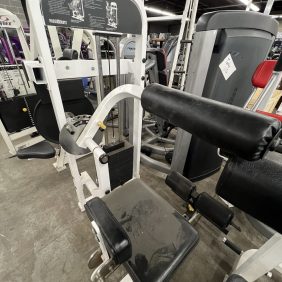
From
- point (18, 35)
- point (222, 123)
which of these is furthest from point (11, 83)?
point (222, 123)

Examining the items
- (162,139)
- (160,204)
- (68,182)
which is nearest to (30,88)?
(68,182)

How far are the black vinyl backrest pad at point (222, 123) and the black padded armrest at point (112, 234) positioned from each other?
14.1 inches

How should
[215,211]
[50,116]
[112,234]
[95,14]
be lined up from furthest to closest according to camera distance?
[50,116] < [215,211] < [95,14] < [112,234]

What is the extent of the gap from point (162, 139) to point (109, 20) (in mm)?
1663

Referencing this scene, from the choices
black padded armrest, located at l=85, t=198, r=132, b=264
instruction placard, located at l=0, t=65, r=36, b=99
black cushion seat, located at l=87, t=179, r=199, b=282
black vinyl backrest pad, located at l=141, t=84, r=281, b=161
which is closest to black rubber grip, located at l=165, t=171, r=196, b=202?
black cushion seat, located at l=87, t=179, r=199, b=282

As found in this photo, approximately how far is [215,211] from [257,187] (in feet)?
2.14

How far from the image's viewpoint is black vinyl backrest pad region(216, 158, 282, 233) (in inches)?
12.5

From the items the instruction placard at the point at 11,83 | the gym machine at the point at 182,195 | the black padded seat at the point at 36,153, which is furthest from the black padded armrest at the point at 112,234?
the instruction placard at the point at 11,83

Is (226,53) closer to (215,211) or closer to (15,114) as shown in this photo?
(215,211)

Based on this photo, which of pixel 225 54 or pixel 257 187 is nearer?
pixel 257 187

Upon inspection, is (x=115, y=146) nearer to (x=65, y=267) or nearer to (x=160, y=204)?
(x=160, y=204)

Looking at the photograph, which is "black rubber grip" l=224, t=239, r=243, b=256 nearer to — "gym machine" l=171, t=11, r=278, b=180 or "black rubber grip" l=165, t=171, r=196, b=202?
"black rubber grip" l=165, t=171, r=196, b=202

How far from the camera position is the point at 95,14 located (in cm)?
76

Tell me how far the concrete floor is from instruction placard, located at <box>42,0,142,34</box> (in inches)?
52.2
